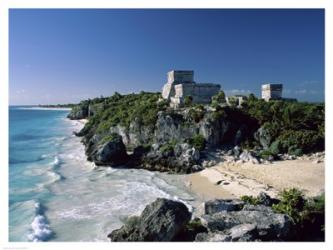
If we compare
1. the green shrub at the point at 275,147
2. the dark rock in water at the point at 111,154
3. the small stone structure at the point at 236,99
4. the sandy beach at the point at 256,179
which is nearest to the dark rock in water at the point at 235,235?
the sandy beach at the point at 256,179

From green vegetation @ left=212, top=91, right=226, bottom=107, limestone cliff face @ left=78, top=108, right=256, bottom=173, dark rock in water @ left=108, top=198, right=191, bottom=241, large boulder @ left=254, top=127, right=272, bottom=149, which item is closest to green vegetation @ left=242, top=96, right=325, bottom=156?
large boulder @ left=254, top=127, right=272, bottom=149

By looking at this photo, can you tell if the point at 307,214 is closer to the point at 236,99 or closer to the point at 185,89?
the point at 236,99

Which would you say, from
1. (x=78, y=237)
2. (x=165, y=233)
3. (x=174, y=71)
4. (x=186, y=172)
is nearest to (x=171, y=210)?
(x=165, y=233)

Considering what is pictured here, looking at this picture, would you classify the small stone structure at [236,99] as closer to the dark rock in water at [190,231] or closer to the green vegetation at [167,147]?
the green vegetation at [167,147]

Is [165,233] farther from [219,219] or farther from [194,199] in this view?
[194,199]

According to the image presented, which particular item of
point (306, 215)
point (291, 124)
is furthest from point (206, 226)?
point (291, 124)
